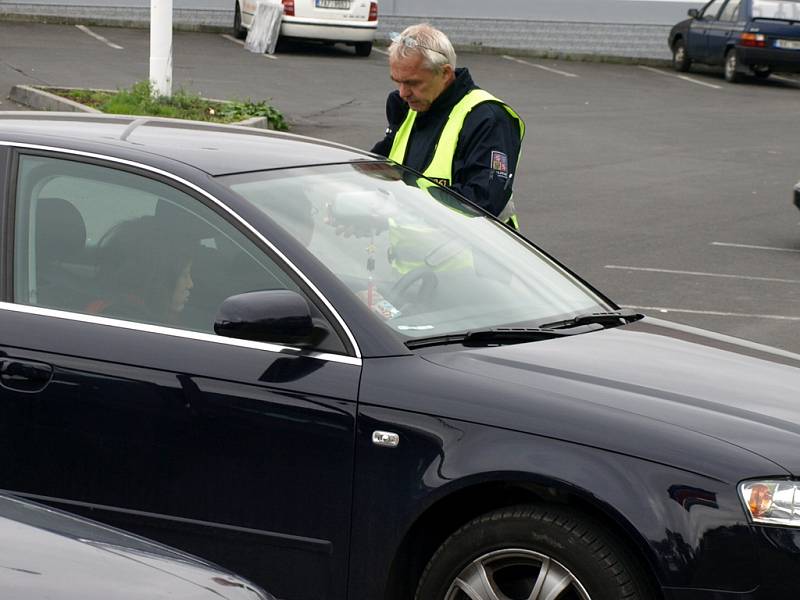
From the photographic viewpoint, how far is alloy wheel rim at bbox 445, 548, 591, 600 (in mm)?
3977

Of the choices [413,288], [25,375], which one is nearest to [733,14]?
[413,288]

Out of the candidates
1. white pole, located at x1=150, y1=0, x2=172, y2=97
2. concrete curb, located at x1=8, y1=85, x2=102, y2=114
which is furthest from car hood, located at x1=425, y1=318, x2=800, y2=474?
concrete curb, located at x1=8, y1=85, x2=102, y2=114

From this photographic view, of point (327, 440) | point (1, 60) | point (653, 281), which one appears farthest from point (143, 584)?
point (1, 60)

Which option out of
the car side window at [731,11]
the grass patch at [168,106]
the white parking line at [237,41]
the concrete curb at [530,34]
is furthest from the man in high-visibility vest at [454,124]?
the concrete curb at [530,34]

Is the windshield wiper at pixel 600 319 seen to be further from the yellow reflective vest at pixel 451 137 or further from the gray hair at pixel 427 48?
the gray hair at pixel 427 48

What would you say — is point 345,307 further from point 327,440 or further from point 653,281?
point 653,281

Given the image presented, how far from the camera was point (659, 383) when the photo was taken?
430 cm

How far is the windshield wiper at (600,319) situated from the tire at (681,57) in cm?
2658

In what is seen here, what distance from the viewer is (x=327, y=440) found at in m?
4.18

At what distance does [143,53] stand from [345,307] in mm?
21920

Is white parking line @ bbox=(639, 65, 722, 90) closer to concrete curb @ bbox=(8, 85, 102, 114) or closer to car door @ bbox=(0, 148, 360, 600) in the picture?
concrete curb @ bbox=(8, 85, 102, 114)

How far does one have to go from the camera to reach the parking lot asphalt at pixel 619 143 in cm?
1186

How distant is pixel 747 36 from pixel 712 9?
2.29m

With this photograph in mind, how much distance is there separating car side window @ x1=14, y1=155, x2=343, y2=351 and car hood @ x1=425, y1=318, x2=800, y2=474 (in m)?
0.68
